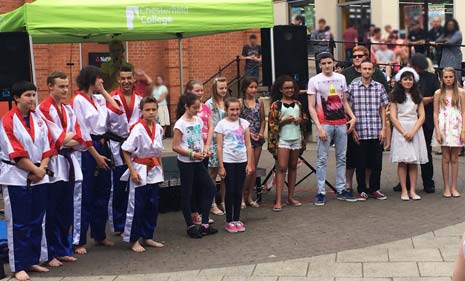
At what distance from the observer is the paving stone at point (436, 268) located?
5.58 metres

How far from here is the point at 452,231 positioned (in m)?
6.95

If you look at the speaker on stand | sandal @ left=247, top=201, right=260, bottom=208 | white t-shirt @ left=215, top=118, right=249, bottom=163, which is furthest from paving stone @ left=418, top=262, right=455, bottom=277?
the speaker on stand

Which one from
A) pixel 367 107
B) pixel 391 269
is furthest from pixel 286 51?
pixel 391 269

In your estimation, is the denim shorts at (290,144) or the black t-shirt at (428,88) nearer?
the denim shorts at (290,144)

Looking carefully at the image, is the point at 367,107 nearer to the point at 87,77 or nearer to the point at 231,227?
the point at 231,227

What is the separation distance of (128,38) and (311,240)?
5.30m

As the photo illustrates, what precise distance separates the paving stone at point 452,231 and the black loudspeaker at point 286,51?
364cm

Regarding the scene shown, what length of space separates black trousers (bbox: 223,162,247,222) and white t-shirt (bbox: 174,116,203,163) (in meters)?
0.41

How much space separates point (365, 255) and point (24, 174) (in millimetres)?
3175

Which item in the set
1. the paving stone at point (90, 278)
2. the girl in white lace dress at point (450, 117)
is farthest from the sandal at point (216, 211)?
the girl in white lace dress at point (450, 117)

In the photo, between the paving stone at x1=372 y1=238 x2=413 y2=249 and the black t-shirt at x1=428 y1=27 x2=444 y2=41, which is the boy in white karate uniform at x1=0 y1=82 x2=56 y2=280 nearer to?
the paving stone at x1=372 y1=238 x2=413 y2=249

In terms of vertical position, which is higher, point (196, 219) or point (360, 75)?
point (360, 75)

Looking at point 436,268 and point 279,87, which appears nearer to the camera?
point 436,268

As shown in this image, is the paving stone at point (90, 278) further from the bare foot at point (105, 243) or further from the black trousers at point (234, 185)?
the black trousers at point (234, 185)
